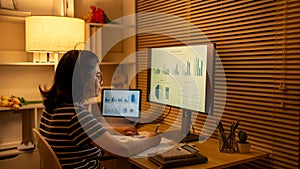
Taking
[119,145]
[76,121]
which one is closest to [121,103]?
[119,145]

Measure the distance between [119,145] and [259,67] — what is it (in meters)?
0.91

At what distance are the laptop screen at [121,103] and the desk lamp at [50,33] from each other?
1.71 feet

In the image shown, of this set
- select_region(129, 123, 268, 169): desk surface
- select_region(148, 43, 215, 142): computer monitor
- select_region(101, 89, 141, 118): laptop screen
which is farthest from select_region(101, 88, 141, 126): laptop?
select_region(129, 123, 268, 169): desk surface

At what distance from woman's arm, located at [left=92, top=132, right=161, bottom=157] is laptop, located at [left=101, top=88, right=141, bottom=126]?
0.69 meters

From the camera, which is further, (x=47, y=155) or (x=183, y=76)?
(x=183, y=76)

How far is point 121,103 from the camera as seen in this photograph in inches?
98.3

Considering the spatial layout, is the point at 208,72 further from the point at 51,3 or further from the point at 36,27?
the point at 51,3

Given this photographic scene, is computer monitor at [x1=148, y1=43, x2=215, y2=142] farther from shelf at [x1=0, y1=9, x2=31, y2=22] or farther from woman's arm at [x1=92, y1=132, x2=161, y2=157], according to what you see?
shelf at [x1=0, y1=9, x2=31, y2=22]

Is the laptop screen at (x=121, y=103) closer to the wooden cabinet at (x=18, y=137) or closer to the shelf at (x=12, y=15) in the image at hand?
the wooden cabinet at (x=18, y=137)

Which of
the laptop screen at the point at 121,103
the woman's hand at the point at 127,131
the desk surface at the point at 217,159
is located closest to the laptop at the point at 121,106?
the laptop screen at the point at 121,103

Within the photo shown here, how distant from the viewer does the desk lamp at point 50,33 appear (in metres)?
2.17

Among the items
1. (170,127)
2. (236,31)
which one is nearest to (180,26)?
(236,31)

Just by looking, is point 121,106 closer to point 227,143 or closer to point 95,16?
point 95,16

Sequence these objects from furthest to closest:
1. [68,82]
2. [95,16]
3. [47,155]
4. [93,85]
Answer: [95,16]
[93,85]
[68,82]
[47,155]
